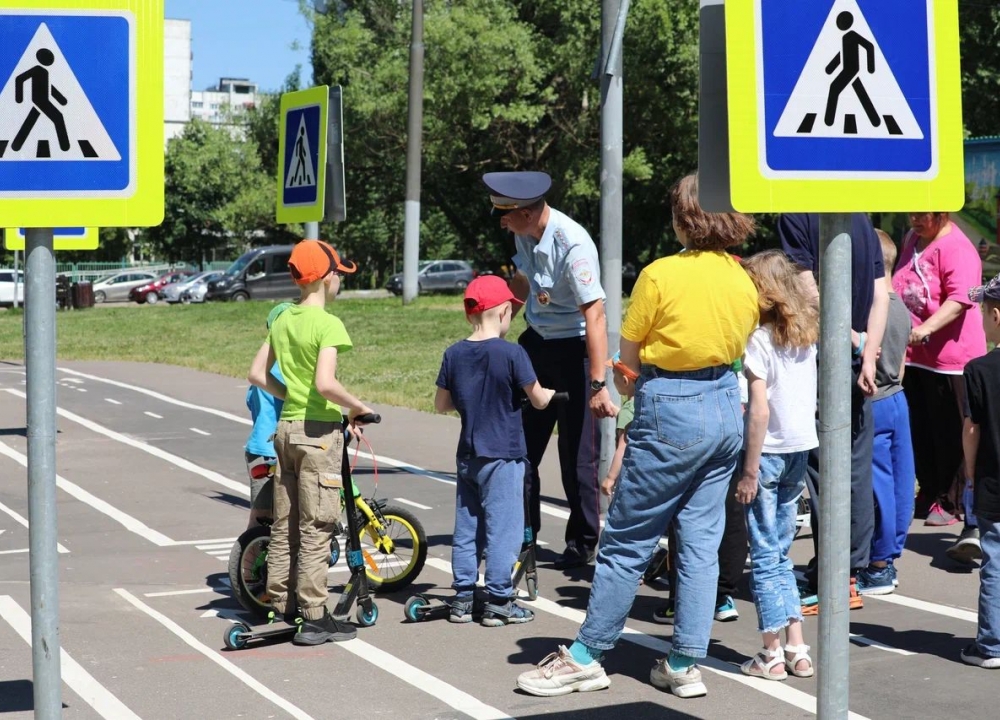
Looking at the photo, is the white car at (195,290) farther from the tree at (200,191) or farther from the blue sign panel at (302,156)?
the blue sign panel at (302,156)

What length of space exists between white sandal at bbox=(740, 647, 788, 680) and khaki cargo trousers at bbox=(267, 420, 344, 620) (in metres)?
1.85

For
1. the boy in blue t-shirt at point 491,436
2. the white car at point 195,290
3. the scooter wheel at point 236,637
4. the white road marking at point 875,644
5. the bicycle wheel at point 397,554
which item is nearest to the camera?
the white road marking at point 875,644

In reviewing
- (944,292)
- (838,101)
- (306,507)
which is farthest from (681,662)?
(944,292)

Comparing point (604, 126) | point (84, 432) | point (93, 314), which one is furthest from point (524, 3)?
point (604, 126)

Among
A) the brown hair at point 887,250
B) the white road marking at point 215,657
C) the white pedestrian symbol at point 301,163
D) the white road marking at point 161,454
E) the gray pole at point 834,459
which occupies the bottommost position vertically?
the white road marking at point 161,454

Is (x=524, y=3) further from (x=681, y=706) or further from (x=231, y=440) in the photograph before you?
(x=681, y=706)

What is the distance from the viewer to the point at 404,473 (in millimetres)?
11172

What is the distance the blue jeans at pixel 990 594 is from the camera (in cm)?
573

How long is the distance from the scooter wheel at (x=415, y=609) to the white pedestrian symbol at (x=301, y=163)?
2.80 m

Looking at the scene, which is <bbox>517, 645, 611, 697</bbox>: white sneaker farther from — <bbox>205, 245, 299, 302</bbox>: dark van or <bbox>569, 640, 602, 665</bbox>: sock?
<bbox>205, 245, 299, 302</bbox>: dark van

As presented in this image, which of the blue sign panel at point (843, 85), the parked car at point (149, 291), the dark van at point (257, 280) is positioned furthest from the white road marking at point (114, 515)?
the parked car at point (149, 291)

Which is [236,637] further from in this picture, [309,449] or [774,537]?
[774,537]

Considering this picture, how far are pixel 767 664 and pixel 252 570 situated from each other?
2412 millimetres

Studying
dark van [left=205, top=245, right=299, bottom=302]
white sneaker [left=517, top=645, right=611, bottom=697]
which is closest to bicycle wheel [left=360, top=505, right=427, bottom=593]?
white sneaker [left=517, top=645, right=611, bottom=697]
